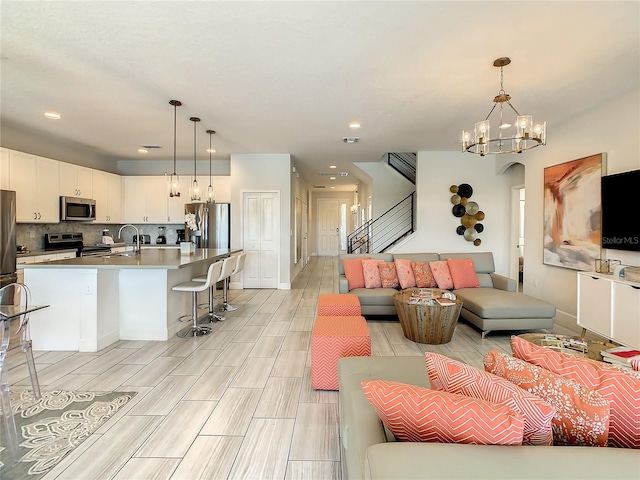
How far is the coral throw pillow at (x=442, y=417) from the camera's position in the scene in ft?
3.05

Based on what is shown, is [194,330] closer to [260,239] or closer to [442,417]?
[260,239]

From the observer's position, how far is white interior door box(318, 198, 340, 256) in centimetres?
1448

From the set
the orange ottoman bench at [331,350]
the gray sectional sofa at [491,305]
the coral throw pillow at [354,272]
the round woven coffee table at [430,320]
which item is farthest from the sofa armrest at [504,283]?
the orange ottoman bench at [331,350]

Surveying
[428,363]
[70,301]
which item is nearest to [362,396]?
[428,363]

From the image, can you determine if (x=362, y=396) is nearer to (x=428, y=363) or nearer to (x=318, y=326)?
(x=428, y=363)

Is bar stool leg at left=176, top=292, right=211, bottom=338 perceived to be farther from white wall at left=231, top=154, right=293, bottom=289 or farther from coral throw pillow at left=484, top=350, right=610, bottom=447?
coral throw pillow at left=484, top=350, right=610, bottom=447

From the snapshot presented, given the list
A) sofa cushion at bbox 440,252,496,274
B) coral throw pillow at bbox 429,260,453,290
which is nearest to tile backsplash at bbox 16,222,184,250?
coral throw pillow at bbox 429,260,453,290

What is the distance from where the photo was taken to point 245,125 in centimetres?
482

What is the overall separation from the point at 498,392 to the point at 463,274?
13.4ft

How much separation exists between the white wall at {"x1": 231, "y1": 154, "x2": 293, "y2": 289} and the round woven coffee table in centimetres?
368

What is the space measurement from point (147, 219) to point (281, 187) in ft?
10.4

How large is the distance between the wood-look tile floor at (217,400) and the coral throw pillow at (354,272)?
67 cm

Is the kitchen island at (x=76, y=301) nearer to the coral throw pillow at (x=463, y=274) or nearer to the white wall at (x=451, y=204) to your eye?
the coral throw pillow at (x=463, y=274)

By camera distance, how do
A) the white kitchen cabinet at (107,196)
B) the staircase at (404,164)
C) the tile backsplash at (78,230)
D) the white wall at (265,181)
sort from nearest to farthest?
the tile backsplash at (78,230), the white kitchen cabinet at (107,196), the white wall at (265,181), the staircase at (404,164)
